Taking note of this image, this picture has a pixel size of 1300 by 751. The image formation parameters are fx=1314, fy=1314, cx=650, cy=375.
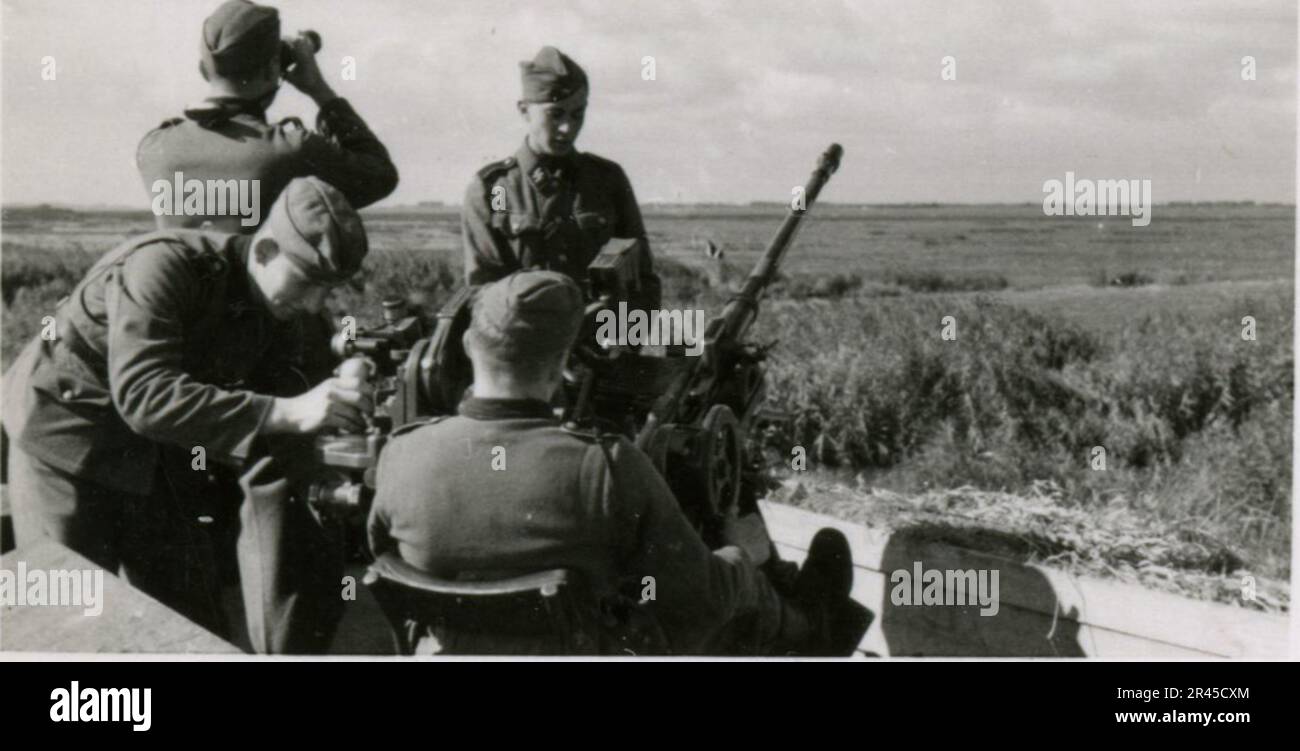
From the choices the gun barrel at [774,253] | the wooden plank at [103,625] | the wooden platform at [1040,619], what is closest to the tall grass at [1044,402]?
the wooden platform at [1040,619]

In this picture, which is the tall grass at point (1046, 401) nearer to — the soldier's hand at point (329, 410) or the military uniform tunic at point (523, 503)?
the military uniform tunic at point (523, 503)

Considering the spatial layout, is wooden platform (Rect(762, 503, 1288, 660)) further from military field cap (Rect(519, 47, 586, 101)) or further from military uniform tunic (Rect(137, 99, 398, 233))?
military uniform tunic (Rect(137, 99, 398, 233))

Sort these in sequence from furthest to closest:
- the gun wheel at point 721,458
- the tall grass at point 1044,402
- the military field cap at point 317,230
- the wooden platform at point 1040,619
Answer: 1. the tall grass at point 1044,402
2. the gun wheel at point 721,458
3. the wooden platform at point 1040,619
4. the military field cap at point 317,230

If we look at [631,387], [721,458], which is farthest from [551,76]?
[721,458]

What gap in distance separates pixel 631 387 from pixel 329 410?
0.91 m

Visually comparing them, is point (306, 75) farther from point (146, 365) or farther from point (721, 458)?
point (721, 458)

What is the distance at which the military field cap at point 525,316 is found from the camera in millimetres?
2703

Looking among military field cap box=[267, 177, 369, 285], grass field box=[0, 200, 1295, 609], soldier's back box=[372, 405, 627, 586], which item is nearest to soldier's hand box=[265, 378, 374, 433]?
military field cap box=[267, 177, 369, 285]

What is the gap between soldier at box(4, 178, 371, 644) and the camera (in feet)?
10.3

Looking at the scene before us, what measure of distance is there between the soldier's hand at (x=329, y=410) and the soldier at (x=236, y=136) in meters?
0.80

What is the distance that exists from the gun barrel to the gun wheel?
0.37m

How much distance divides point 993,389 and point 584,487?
10.6 ft
